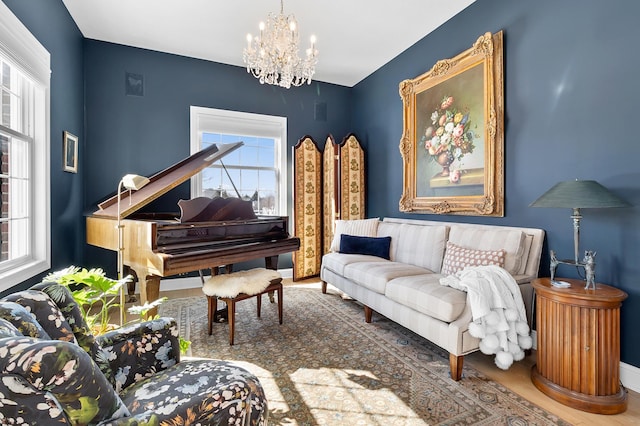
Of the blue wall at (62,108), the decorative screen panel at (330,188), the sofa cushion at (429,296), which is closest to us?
the sofa cushion at (429,296)

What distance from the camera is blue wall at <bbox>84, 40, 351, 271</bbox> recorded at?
408 centimetres

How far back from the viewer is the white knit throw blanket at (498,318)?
2180mm

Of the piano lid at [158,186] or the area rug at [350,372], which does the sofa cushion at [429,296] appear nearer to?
the area rug at [350,372]

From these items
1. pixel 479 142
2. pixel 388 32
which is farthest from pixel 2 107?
pixel 479 142

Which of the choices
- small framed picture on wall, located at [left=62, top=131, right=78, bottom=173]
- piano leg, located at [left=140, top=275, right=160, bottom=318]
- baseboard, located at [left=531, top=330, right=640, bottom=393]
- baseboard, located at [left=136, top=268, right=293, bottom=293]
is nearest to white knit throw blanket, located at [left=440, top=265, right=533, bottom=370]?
baseboard, located at [left=531, top=330, right=640, bottom=393]

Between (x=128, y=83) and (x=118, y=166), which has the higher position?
(x=128, y=83)

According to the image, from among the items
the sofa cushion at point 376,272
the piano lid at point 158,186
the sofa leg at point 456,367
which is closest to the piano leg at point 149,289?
the piano lid at point 158,186

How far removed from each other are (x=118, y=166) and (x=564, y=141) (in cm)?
474

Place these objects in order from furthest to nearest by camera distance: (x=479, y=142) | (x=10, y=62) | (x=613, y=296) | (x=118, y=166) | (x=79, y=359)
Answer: (x=118, y=166), (x=479, y=142), (x=10, y=62), (x=613, y=296), (x=79, y=359)

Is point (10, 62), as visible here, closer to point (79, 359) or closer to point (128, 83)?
point (128, 83)

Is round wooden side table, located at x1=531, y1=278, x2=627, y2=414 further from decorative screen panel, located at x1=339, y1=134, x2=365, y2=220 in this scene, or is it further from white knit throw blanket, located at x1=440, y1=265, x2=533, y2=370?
decorative screen panel, located at x1=339, y1=134, x2=365, y2=220

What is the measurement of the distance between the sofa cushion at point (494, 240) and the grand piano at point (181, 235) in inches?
64.8

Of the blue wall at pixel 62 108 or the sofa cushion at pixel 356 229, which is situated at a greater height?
the blue wall at pixel 62 108

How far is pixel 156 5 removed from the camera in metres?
3.33
